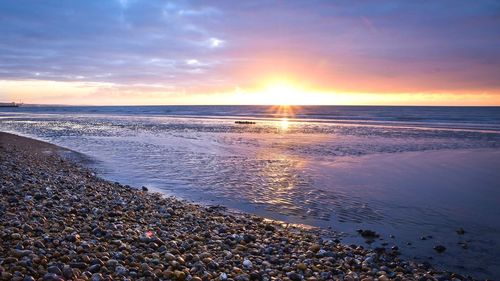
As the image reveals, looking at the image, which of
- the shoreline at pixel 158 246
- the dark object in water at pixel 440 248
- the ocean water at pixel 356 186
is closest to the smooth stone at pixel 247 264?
the shoreline at pixel 158 246

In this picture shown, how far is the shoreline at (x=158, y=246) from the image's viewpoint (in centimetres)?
558

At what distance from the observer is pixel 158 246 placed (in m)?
6.82


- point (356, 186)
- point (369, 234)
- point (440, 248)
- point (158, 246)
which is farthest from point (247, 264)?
point (356, 186)

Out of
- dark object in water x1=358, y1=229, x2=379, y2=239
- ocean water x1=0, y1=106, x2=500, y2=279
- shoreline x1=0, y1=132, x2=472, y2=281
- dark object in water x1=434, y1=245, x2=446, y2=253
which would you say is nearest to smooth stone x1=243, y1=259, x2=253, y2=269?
shoreline x1=0, y1=132, x2=472, y2=281

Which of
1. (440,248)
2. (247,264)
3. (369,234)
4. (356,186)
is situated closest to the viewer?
(247,264)

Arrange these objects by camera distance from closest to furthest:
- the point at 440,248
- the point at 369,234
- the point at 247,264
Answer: the point at 247,264 < the point at 440,248 < the point at 369,234

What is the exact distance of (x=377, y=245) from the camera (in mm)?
8102

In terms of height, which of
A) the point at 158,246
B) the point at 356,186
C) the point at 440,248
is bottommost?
the point at 440,248

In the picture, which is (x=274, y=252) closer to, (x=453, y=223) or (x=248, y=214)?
(x=248, y=214)

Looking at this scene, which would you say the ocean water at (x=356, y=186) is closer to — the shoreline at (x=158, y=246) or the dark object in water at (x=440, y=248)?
the dark object in water at (x=440, y=248)

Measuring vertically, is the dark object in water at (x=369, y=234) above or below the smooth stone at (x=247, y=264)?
below

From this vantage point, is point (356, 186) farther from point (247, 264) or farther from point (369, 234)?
point (247, 264)

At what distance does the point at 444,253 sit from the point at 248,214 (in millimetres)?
4529

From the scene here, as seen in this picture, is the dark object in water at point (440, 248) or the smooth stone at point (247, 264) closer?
the smooth stone at point (247, 264)
